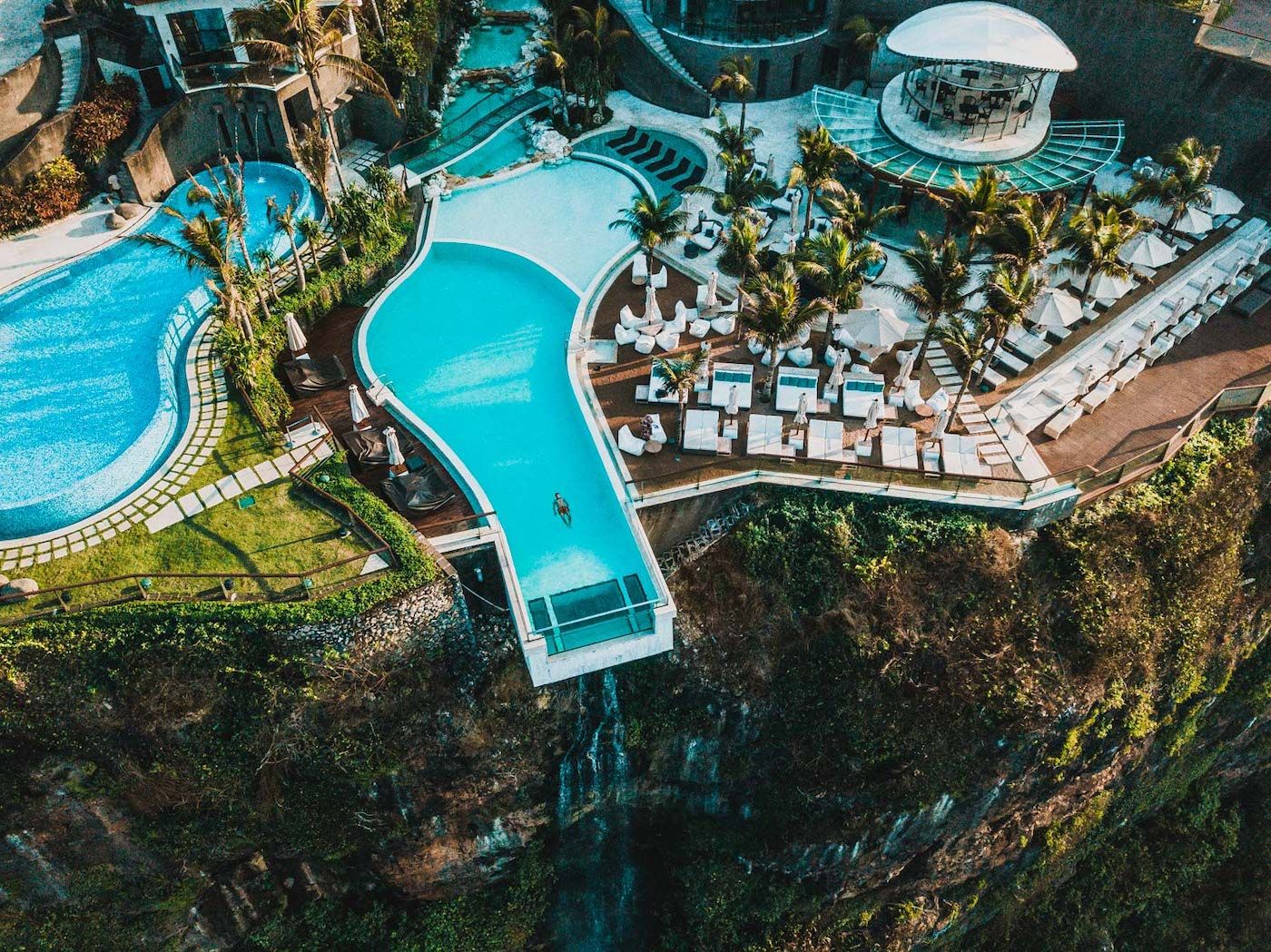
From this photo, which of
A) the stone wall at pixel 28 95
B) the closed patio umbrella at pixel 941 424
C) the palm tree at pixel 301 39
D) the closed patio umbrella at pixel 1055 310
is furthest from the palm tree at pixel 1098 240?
the stone wall at pixel 28 95

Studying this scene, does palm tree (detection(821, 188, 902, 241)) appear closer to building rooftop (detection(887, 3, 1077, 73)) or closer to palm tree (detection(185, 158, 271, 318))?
building rooftop (detection(887, 3, 1077, 73))

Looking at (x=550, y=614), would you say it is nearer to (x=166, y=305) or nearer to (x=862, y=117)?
(x=166, y=305)

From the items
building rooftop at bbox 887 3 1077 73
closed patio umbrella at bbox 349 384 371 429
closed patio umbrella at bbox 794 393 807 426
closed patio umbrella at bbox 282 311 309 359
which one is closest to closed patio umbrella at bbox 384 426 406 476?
closed patio umbrella at bbox 349 384 371 429

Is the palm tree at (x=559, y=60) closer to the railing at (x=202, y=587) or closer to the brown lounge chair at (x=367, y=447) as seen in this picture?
the brown lounge chair at (x=367, y=447)

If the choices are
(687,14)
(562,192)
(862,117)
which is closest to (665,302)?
(562,192)

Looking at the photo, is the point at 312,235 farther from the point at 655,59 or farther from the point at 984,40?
the point at 984,40

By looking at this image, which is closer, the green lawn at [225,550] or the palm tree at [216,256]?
the green lawn at [225,550]
